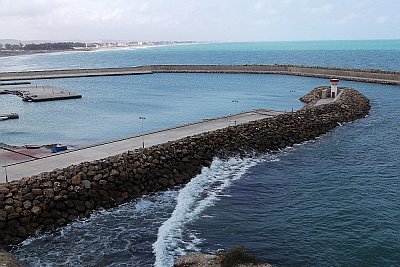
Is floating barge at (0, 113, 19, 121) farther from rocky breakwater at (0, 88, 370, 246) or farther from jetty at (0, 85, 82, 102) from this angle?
rocky breakwater at (0, 88, 370, 246)

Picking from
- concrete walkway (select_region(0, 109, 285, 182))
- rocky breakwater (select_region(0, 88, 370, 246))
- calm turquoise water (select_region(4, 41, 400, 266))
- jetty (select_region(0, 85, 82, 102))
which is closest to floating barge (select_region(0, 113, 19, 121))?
calm turquoise water (select_region(4, 41, 400, 266))

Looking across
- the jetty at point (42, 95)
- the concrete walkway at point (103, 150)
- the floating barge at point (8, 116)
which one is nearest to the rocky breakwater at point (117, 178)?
the concrete walkway at point (103, 150)

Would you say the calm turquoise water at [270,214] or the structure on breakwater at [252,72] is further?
the structure on breakwater at [252,72]

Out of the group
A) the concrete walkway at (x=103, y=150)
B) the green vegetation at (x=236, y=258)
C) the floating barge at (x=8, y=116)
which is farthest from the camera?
the floating barge at (x=8, y=116)

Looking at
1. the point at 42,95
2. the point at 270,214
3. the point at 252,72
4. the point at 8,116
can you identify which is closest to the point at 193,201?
the point at 270,214

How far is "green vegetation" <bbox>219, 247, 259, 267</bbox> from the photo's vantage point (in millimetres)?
12477

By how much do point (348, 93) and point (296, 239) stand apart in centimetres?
3027

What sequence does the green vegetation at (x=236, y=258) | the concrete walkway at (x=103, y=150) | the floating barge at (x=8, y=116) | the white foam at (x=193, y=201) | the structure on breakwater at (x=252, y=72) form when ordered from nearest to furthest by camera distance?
the green vegetation at (x=236, y=258) → the white foam at (x=193, y=201) → the concrete walkway at (x=103, y=150) → the floating barge at (x=8, y=116) → the structure on breakwater at (x=252, y=72)

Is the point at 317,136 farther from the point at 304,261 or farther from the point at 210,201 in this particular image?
the point at 304,261

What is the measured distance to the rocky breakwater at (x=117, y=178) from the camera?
15.8 metres

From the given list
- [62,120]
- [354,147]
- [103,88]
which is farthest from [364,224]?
[103,88]

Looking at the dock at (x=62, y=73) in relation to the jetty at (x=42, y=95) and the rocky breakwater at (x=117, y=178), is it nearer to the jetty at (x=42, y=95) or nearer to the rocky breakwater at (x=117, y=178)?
the jetty at (x=42, y=95)

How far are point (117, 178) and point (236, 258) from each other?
776 centimetres

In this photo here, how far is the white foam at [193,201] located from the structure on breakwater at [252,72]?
42.0m
